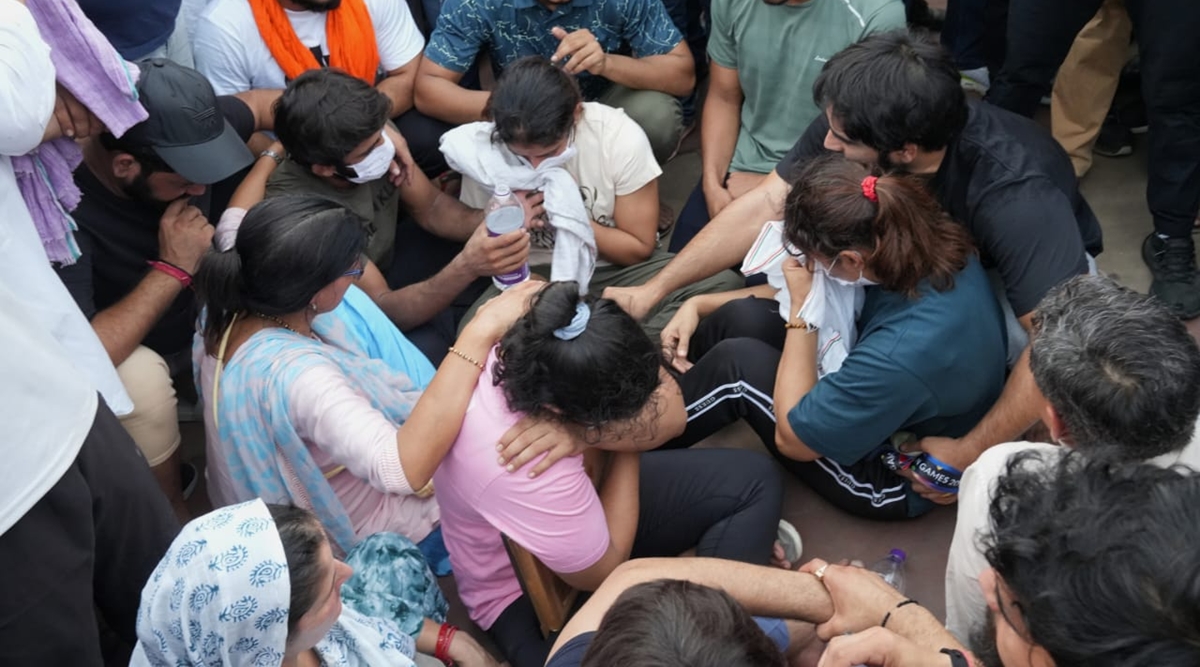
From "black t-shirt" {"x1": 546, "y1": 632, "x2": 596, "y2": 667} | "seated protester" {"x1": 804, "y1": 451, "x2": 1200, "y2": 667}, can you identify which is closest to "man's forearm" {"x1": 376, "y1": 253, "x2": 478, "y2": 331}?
"black t-shirt" {"x1": 546, "y1": 632, "x2": 596, "y2": 667}

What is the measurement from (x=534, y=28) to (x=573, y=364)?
77.8 inches

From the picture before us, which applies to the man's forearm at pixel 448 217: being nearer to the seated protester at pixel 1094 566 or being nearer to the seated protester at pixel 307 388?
the seated protester at pixel 307 388

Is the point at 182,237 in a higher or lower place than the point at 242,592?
lower

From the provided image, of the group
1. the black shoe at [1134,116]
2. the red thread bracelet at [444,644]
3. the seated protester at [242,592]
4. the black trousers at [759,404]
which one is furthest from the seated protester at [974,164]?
the seated protester at [242,592]

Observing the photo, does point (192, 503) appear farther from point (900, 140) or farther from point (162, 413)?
point (900, 140)

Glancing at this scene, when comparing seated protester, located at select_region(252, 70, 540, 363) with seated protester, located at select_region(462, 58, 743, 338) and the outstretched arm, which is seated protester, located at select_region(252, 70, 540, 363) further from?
the outstretched arm

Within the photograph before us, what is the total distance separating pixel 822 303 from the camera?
2.65 meters

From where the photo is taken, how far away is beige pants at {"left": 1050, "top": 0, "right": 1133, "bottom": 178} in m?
3.86

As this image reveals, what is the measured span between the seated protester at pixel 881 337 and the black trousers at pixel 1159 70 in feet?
3.96

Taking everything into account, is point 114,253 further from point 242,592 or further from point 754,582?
point 754,582

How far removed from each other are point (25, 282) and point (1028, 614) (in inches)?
79.7

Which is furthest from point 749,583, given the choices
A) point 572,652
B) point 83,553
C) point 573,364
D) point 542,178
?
point 542,178

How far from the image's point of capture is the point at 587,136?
10.8 feet

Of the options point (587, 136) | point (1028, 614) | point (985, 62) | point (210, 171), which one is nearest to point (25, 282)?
point (210, 171)
